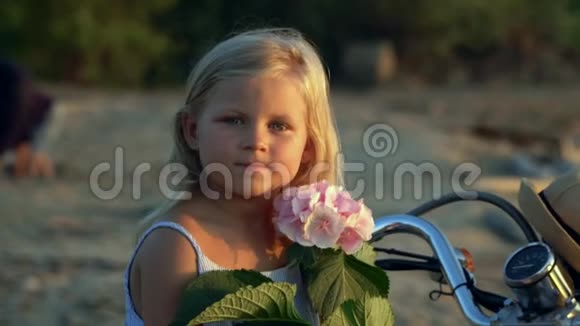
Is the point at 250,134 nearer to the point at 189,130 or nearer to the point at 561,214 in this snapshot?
the point at 189,130

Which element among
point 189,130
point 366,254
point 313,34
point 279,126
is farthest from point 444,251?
point 313,34

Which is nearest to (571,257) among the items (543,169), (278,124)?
(278,124)

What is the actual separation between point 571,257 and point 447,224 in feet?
19.3

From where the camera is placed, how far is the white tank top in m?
1.89

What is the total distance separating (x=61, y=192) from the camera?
912cm

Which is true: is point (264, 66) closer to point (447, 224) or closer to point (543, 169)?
point (447, 224)

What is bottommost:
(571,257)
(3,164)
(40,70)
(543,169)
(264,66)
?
(40,70)

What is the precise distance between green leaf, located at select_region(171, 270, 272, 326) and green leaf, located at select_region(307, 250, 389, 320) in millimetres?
120

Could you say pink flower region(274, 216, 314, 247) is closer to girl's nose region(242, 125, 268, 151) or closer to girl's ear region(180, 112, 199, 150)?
girl's nose region(242, 125, 268, 151)

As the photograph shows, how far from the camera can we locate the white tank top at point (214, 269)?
189 centimetres

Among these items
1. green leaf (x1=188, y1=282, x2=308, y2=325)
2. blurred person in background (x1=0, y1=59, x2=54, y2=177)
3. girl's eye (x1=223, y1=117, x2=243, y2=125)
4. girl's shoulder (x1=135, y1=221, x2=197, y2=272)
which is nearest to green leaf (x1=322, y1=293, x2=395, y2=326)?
green leaf (x1=188, y1=282, x2=308, y2=325)

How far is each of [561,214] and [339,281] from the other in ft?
1.29

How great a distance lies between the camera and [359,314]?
1.86 meters

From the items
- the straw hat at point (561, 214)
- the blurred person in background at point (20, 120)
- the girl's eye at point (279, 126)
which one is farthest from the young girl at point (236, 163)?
the blurred person in background at point (20, 120)
